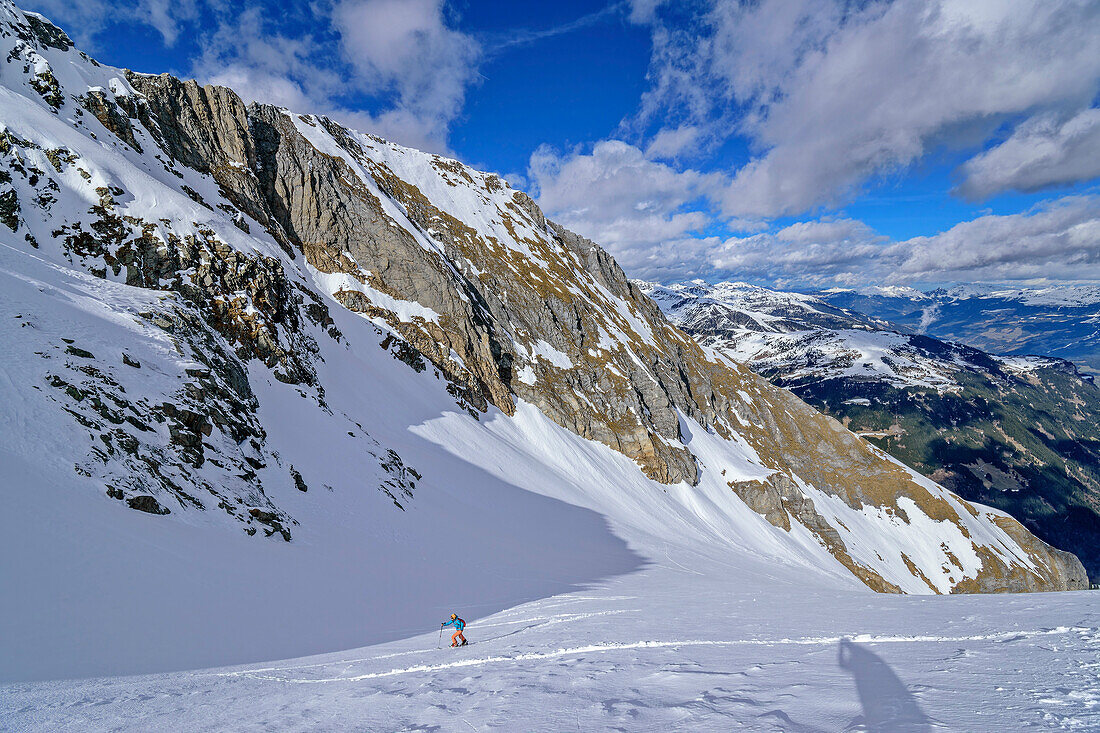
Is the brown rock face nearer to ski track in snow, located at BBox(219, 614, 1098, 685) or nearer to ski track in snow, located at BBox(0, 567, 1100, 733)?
ski track in snow, located at BBox(219, 614, 1098, 685)

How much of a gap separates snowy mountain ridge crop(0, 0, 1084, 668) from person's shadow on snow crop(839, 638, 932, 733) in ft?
46.1

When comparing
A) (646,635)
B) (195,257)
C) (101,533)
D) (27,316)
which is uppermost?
(195,257)

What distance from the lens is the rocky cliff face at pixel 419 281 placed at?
37.2 meters

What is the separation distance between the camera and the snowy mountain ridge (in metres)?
18.7

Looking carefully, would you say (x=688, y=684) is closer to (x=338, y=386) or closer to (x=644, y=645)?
(x=644, y=645)

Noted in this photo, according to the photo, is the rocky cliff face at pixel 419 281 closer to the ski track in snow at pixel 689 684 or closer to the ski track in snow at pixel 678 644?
the ski track in snow at pixel 678 644

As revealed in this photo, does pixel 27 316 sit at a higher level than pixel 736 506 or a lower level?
higher

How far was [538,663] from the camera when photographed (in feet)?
31.5

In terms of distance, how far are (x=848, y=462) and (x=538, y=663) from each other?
122m

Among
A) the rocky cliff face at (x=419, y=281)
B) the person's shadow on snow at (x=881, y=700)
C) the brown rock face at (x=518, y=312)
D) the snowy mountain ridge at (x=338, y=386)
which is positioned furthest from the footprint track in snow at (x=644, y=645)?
the brown rock face at (x=518, y=312)

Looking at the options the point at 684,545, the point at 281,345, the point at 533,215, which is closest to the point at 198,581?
the point at 281,345

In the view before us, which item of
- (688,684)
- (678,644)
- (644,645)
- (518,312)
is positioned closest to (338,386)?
(644,645)

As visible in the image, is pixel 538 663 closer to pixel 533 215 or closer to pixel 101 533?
pixel 101 533

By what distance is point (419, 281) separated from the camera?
70438 millimetres
